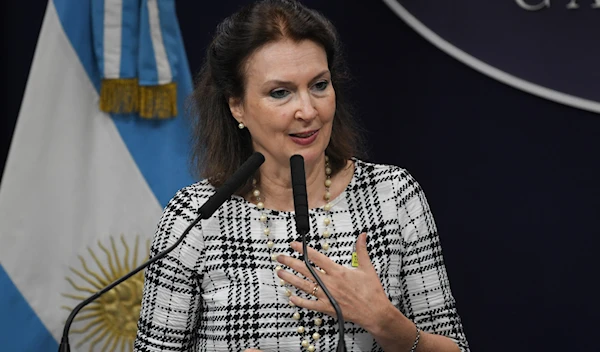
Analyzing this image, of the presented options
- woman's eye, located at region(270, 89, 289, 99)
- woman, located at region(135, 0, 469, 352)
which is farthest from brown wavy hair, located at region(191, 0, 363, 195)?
woman's eye, located at region(270, 89, 289, 99)

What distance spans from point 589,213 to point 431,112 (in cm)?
61

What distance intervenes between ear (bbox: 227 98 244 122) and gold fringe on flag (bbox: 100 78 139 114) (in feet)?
2.76

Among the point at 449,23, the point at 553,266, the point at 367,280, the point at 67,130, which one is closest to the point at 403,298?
the point at 367,280

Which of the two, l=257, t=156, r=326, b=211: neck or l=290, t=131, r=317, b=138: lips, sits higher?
l=290, t=131, r=317, b=138: lips

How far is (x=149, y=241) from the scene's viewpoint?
2795 mm

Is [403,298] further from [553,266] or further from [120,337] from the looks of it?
[120,337]

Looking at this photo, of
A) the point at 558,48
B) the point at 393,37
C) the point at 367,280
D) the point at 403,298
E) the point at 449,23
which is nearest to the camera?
the point at 367,280

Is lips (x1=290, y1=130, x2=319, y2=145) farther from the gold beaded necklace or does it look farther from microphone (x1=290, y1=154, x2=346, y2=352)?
microphone (x1=290, y1=154, x2=346, y2=352)

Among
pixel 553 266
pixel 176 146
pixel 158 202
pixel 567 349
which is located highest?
pixel 176 146

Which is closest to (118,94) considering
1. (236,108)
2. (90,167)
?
(90,167)

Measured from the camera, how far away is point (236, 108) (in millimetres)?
1958

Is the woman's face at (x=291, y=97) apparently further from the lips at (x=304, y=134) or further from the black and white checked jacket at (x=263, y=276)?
the black and white checked jacket at (x=263, y=276)

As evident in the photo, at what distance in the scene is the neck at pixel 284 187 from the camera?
76.5 inches

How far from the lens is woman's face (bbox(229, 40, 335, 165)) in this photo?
1782mm
